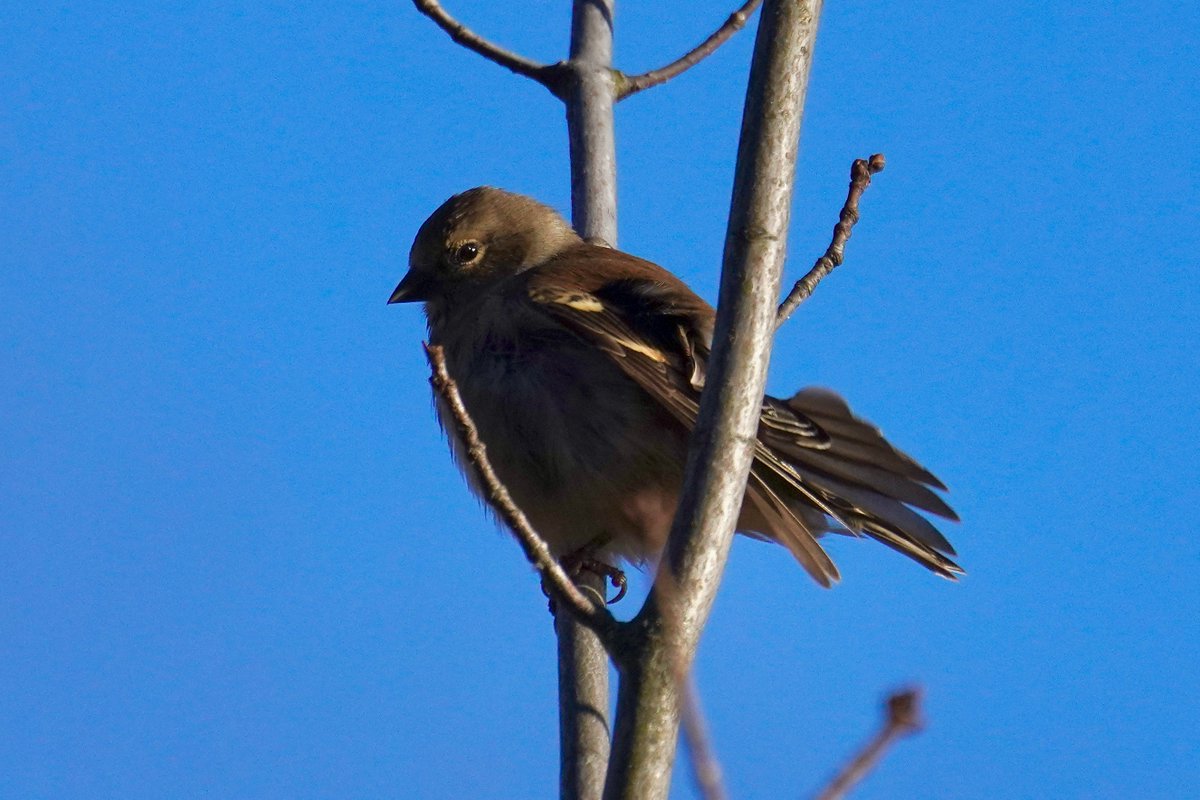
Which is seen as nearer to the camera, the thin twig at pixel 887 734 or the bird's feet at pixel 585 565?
the thin twig at pixel 887 734

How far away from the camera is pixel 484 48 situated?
5949 millimetres

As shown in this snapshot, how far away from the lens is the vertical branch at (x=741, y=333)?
9.76 feet

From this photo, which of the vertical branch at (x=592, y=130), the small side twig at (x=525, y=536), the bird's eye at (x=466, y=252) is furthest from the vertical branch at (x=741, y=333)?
the bird's eye at (x=466, y=252)

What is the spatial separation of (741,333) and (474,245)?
3.96 meters

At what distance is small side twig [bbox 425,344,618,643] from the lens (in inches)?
117

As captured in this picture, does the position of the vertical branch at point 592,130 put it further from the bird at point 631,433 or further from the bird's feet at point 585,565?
the bird's feet at point 585,565

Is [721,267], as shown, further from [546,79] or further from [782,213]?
[546,79]

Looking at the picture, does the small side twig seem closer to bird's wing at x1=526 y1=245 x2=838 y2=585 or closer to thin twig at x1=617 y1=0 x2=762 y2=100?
bird's wing at x1=526 y1=245 x2=838 y2=585

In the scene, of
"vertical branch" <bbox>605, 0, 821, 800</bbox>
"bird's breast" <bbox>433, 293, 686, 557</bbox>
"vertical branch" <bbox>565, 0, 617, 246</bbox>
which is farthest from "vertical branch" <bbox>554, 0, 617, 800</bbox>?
"vertical branch" <bbox>605, 0, 821, 800</bbox>

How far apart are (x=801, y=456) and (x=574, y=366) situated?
2.94ft

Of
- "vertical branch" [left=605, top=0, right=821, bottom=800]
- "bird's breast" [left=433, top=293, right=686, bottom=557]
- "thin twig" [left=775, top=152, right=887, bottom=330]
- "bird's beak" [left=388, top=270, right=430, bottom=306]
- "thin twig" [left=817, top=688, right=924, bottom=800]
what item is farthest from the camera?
"bird's beak" [left=388, top=270, right=430, bottom=306]

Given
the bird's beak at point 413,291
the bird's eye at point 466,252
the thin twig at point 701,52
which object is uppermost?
the thin twig at point 701,52

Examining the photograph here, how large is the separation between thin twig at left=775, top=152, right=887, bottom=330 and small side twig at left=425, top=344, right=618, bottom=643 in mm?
1458

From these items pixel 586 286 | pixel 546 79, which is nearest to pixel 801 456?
pixel 586 286
